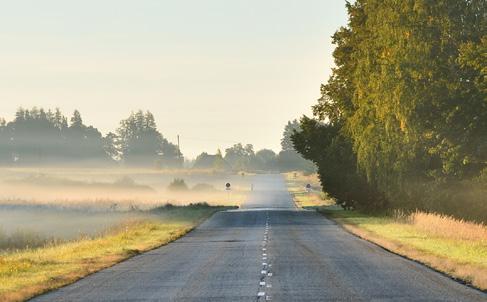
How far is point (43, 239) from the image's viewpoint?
47.9 metres

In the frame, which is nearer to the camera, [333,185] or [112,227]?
[112,227]

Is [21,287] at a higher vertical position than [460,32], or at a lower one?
lower

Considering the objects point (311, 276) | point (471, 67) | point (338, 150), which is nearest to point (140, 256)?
point (311, 276)

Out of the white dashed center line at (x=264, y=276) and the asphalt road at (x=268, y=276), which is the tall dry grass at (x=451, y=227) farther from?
the white dashed center line at (x=264, y=276)

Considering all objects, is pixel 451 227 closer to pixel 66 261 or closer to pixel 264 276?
pixel 66 261

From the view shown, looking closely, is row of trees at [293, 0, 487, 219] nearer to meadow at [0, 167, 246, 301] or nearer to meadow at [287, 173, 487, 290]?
meadow at [287, 173, 487, 290]

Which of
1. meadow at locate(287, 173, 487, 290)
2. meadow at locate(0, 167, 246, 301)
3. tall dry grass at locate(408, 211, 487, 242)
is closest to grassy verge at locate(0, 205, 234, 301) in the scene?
meadow at locate(0, 167, 246, 301)

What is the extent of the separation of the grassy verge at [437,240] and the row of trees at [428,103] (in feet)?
6.05

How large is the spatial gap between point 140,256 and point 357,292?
14926 millimetres

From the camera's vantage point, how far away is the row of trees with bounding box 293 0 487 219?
4303 centimetres

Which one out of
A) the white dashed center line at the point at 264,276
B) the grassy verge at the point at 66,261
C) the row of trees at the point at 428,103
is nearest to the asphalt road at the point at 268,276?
the white dashed center line at the point at 264,276

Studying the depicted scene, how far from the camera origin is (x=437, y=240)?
127ft

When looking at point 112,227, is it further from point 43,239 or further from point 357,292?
point 357,292

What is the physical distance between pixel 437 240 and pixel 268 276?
657 inches
